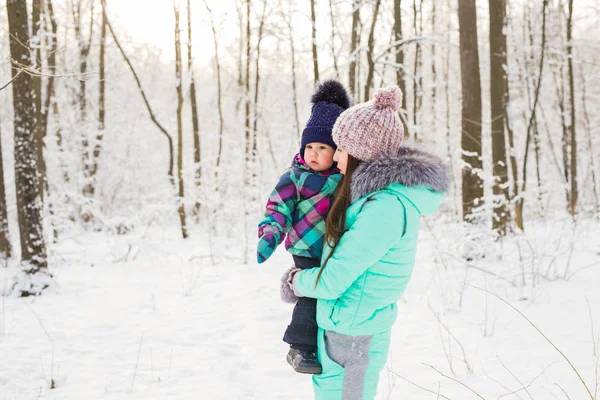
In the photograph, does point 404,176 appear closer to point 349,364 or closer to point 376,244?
point 376,244

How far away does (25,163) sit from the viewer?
17.6ft

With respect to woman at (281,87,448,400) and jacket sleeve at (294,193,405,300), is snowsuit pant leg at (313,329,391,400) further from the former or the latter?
jacket sleeve at (294,193,405,300)

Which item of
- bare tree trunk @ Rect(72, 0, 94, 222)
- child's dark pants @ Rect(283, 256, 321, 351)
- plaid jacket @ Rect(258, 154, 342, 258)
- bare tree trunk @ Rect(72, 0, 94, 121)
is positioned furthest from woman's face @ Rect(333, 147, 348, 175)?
bare tree trunk @ Rect(72, 0, 94, 121)

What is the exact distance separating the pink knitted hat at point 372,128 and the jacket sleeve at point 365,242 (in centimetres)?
22

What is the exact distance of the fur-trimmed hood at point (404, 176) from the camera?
1554 mm

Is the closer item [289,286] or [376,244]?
[376,244]

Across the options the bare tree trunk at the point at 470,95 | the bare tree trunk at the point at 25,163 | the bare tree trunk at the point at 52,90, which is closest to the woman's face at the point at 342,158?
the bare tree trunk at the point at 25,163

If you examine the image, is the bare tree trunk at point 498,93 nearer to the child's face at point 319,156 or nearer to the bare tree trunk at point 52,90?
the child's face at point 319,156

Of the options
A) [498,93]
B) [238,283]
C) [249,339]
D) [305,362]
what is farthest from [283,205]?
[498,93]

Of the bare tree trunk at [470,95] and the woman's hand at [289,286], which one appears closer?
the woman's hand at [289,286]

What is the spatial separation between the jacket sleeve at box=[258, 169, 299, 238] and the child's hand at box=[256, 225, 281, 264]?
0.09 ft

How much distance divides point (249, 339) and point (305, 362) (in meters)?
2.60

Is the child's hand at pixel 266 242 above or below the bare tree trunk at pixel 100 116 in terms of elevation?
below

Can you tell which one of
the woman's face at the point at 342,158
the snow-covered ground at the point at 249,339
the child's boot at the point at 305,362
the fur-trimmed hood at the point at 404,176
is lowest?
the snow-covered ground at the point at 249,339
